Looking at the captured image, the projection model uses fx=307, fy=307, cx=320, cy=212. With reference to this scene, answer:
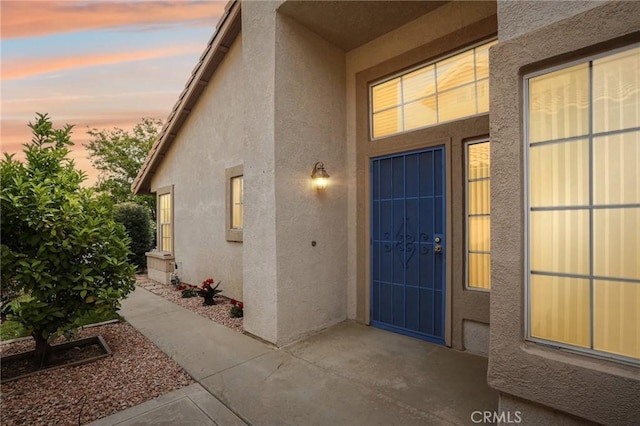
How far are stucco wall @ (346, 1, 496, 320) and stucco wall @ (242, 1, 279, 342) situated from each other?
5.14 feet

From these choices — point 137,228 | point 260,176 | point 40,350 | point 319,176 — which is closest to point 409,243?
point 319,176

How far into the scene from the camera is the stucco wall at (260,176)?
4398 mm

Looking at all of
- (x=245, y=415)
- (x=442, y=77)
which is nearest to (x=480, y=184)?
(x=442, y=77)

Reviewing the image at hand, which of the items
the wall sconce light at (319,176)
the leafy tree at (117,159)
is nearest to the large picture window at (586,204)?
the wall sconce light at (319,176)

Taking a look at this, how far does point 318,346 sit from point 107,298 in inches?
111

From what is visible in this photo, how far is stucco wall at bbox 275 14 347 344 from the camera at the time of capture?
4430 millimetres

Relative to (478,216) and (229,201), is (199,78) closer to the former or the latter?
(229,201)

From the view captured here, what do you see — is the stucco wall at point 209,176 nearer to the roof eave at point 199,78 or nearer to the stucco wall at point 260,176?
the roof eave at point 199,78

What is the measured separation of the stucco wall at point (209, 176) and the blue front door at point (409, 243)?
3102mm

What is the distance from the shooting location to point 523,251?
2.36 meters

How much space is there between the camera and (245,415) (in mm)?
2822

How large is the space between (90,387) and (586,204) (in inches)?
194

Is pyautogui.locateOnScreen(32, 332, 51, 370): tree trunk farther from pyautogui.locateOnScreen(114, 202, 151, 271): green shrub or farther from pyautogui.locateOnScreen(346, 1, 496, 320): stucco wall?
pyautogui.locateOnScreen(114, 202, 151, 271): green shrub

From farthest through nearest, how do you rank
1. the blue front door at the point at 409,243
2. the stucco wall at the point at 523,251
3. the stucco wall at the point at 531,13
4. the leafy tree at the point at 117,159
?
the leafy tree at the point at 117,159 → the blue front door at the point at 409,243 → the stucco wall at the point at 531,13 → the stucco wall at the point at 523,251
